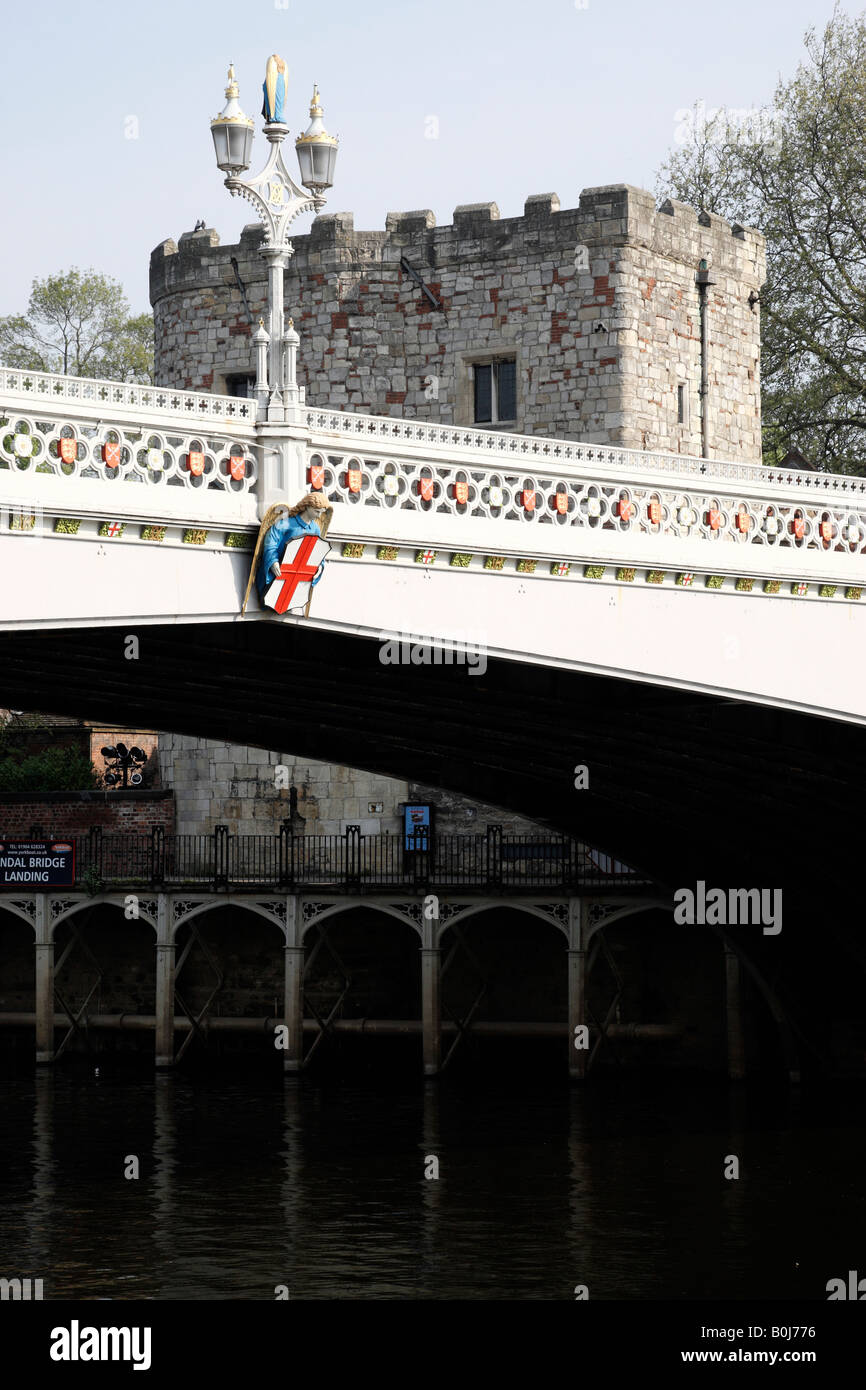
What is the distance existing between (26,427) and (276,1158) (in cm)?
1579

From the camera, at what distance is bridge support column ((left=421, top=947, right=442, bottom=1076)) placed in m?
36.1

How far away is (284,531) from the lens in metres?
16.5

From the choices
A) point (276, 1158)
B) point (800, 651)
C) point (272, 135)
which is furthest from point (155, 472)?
point (276, 1158)

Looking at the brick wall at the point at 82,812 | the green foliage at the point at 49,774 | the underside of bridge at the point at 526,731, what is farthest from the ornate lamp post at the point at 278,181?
the green foliage at the point at 49,774

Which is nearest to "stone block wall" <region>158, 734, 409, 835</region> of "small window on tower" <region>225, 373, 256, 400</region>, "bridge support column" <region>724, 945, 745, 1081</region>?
"small window on tower" <region>225, 373, 256, 400</region>

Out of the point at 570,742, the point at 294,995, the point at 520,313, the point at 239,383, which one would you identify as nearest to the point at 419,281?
the point at 520,313

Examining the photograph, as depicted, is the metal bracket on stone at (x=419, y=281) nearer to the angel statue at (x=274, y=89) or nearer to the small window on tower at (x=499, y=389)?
the small window on tower at (x=499, y=389)

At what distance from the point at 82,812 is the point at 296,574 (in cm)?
2645

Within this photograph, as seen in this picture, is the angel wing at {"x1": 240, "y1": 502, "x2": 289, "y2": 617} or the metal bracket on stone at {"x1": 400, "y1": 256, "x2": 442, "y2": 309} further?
the metal bracket on stone at {"x1": 400, "y1": 256, "x2": 442, "y2": 309}

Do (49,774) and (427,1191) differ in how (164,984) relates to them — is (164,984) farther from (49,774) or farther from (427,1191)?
(427,1191)

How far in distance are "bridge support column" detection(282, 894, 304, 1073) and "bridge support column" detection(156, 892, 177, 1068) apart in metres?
2.33

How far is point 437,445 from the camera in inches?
707

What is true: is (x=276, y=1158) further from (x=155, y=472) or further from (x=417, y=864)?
(x=155, y=472)

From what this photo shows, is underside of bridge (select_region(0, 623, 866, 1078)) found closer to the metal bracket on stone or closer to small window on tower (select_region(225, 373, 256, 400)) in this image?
the metal bracket on stone
